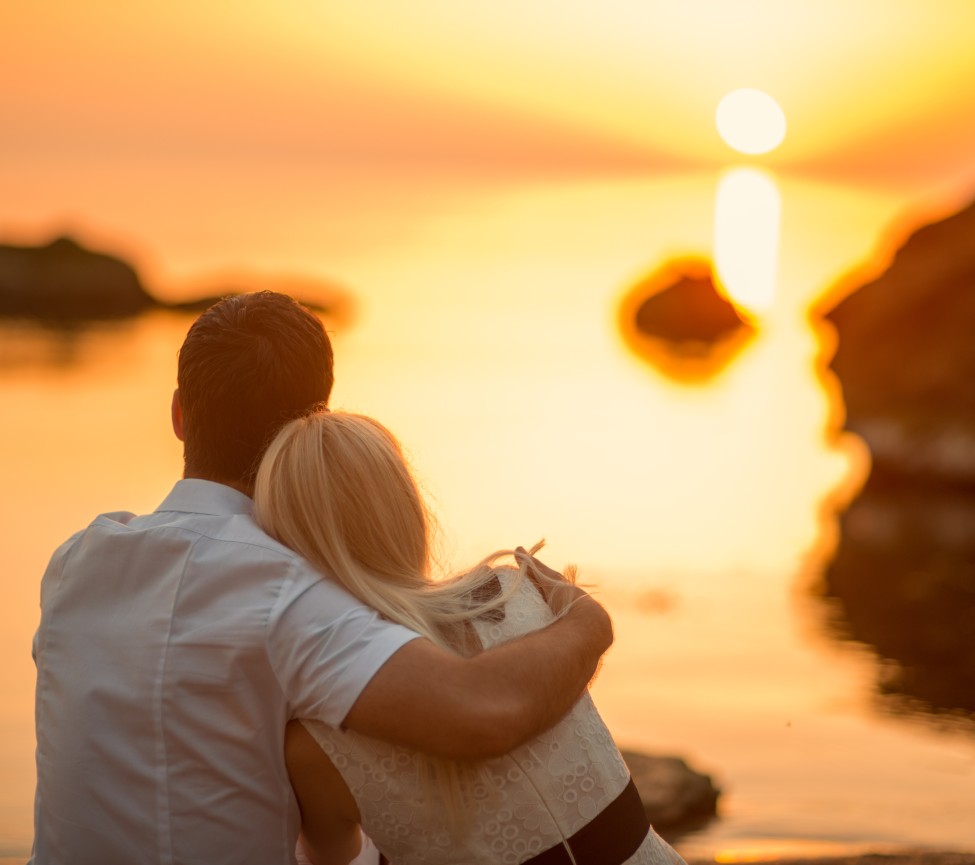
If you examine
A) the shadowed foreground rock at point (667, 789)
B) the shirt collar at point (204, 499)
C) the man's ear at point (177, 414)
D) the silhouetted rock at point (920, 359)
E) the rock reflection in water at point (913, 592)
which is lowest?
the rock reflection in water at point (913, 592)

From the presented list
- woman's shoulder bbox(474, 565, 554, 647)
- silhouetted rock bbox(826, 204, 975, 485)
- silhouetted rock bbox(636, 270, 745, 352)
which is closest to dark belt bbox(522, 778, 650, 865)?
woman's shoulder bbox(474, 565, 554, 647)

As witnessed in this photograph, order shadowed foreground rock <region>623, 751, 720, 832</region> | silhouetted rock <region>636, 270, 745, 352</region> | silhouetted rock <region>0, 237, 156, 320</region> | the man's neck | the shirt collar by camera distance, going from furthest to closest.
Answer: silhouetted rock <region>0, 237, 156, 320</region> < silhouetted rock <region>636, 270, 745, 352</region> < shadowed foreground rock <region>623, 751, 720, 832</region> < the man's neck < the shirt collar

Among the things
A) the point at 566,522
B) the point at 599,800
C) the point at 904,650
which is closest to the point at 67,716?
the point at 599,800

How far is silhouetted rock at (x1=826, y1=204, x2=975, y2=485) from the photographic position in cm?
1399

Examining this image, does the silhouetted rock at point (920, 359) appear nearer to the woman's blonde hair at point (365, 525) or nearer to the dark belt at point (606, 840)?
the dark belt at point (606, 840)

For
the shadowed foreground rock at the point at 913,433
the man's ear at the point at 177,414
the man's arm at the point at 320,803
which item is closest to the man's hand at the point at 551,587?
the man's arm at the point at 320,803

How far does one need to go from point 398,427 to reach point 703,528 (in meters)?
6.18

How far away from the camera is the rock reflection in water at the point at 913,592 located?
752 centimetres

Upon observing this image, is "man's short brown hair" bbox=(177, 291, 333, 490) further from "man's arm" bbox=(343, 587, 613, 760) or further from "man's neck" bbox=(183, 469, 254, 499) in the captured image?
"man's arm" bbox=(343, 587, 613, 760)

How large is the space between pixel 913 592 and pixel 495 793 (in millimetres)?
8049

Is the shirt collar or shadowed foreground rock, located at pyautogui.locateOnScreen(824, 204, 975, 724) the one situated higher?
the shirt collar

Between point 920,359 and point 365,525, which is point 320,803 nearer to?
point 365,525

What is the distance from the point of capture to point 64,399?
19.7 metres

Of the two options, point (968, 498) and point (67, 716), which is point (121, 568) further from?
point (968, 498)
